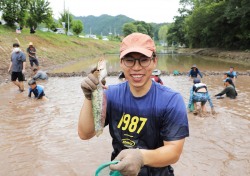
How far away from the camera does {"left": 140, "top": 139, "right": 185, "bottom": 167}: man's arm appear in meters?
1.77

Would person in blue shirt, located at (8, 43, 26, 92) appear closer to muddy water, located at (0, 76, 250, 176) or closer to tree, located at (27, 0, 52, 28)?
muddy water, located at (0, 76, 250, 176)

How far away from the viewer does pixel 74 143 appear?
19.1ft

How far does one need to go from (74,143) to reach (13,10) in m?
26.2

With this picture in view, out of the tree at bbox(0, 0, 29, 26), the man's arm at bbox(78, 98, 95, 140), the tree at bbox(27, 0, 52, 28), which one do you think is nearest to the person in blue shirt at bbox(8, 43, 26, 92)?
the man's arm at bbox(78, 98, 95, 140)

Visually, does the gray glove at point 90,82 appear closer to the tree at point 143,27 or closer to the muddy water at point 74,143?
the muddy water at point 74,143

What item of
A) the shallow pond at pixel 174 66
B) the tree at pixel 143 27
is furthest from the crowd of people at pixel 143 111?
the tree at pixel 143 27

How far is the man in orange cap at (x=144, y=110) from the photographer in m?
1.89

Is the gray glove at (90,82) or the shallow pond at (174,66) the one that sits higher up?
the gray glove at (90,82)

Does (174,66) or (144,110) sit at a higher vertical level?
(144,110)

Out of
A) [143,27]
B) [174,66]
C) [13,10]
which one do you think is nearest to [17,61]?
[174,66]

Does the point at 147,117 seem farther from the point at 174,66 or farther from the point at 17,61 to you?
the point at 174,66

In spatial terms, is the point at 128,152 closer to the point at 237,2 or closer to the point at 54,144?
the point at 54,144

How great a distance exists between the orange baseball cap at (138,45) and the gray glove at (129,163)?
2.23 feet

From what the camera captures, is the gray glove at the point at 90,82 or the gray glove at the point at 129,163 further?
the gray glove at the point at 90,82
